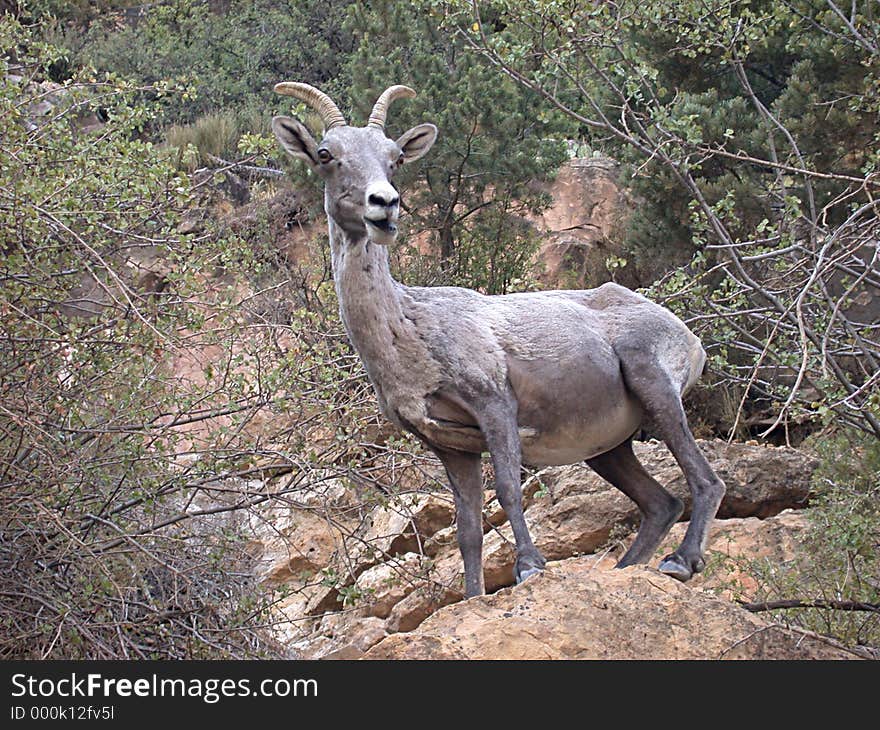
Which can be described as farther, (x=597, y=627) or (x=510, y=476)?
(x=510, y=476)

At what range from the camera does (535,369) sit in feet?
20.3

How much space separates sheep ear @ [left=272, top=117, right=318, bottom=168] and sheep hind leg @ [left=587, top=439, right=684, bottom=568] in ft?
7.46

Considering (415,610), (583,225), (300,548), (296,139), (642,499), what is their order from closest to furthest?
(296,139) → (642,499) → (415,610) → (300,548) → (583,225)

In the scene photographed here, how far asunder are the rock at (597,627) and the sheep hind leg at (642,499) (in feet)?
2.06

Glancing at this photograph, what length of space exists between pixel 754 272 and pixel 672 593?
732cm

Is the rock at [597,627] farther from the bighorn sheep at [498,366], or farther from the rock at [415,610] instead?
the rock at [415,610]

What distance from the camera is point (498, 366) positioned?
6070mm

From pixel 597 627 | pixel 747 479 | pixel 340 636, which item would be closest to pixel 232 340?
pixel 340 636

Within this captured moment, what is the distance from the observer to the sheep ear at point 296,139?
20.0 feet

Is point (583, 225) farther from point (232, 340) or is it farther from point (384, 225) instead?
point (384, 225)

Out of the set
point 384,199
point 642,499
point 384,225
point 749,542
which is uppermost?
point 384,199

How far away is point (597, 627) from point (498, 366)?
4.61 feet

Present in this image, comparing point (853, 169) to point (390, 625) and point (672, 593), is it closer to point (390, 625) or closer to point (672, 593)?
point (390, 625)

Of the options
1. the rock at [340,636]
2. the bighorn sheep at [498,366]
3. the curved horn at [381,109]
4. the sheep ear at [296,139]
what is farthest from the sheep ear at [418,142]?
the rock at [340,636]
